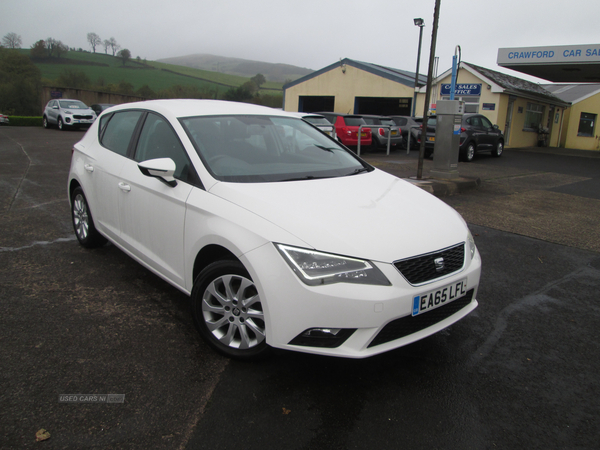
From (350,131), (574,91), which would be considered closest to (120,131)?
(350,131)

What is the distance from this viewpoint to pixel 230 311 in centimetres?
272

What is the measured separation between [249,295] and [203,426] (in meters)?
0.73

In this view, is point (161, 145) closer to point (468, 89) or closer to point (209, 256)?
point (209, 256)

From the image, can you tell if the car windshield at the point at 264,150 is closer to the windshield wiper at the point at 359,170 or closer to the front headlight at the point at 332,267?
the windshield wiper at the point at 359,170

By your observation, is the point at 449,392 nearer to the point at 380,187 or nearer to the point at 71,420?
the point at 380,187

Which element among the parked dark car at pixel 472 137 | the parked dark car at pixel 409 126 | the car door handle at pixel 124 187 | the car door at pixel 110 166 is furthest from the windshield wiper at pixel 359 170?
the parked dark car at pixel 409 126

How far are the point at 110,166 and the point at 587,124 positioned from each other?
103ft

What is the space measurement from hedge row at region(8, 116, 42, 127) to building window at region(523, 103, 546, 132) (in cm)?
3173

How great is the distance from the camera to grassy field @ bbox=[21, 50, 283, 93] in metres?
76.4

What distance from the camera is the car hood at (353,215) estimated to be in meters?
2.42

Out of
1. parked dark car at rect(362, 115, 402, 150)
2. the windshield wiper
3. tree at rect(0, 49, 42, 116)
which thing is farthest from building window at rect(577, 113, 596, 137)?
tree at rect(0, 49, 42, 116)

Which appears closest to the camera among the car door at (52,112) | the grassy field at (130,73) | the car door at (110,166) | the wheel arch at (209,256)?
the wheel arch at (209,256)

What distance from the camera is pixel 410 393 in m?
2.55

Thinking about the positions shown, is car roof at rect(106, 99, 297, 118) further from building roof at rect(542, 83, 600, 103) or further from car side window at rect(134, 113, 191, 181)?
building roof at rect(542, 83, 600, 103)
